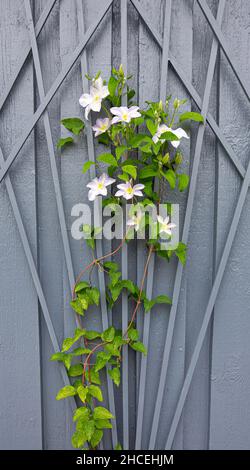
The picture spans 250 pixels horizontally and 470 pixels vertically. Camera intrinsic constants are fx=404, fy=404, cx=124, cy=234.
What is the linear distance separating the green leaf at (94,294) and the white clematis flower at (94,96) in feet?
1.65

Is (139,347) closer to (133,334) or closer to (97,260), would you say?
(133,334)

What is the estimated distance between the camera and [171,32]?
3.92 feet

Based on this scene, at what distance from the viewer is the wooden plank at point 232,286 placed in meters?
1.22

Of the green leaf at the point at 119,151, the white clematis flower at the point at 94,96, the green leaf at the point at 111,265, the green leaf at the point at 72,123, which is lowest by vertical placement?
the green leaf at the point at 111,265

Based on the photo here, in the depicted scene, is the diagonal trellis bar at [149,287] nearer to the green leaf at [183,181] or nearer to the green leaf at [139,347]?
the green leaf at [139,347]

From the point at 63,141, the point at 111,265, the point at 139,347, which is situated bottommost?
the point at 139,347

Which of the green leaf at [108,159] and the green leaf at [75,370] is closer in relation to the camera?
the green leaf at [108,159]

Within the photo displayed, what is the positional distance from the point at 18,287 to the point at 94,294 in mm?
254

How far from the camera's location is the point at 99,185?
1.15 m

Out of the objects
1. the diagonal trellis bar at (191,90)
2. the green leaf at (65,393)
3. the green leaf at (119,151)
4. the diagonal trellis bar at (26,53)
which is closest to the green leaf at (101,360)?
the green leaf at (65,393)

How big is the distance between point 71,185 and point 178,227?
35cm

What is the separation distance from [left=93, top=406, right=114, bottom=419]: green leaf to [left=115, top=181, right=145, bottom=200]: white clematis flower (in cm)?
64

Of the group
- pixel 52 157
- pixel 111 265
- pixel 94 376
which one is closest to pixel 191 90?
pixel 52 157
